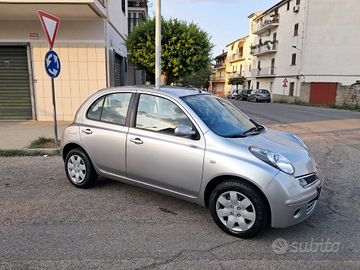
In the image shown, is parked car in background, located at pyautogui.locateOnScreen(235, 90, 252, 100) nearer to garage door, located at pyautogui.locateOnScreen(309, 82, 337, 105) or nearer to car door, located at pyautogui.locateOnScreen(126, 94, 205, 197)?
garage door, located at pyautogui.locateOnScreen(309, 82, 337, 105)

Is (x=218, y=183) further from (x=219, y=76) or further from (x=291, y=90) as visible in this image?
(x=219, y=76)

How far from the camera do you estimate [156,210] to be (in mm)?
3799

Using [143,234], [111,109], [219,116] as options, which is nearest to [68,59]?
[111,109]

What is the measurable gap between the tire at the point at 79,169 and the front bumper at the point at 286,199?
275 cm

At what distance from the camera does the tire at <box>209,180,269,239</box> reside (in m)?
2.97

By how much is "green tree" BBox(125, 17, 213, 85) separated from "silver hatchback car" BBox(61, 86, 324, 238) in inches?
335

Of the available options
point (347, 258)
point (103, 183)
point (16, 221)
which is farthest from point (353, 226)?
point (16, 221)

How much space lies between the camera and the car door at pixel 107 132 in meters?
3.96

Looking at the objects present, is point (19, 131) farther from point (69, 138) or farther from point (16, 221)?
point (16, 221)

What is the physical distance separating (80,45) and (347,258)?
1050cm

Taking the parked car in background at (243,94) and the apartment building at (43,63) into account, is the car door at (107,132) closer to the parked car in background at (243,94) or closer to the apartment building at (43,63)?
the apartment building at (43,63)

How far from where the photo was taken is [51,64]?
666 cm

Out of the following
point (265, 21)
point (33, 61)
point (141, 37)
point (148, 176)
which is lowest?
point (148, 176)
